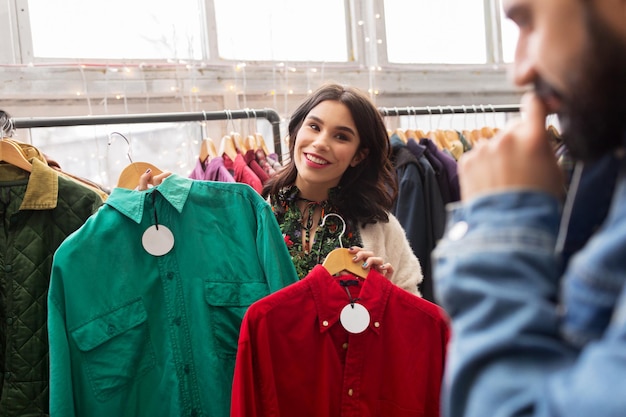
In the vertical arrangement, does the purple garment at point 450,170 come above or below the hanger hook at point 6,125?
below

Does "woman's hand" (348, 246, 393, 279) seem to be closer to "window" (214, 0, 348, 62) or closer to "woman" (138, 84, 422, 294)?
"woman" (138, 84, 422, 294)

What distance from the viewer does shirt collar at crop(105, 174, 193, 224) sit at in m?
1.77

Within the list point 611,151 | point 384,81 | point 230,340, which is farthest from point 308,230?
point 384,81

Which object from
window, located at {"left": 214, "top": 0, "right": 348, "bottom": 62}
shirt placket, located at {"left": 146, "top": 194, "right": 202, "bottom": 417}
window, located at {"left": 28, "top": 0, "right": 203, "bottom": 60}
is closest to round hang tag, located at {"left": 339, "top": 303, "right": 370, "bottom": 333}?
shirt placket, located at {"left": 146, "top": 194, "right": 202, "bottom": 417}

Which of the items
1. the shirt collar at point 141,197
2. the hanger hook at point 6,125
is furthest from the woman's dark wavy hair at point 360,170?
the hanger hook at point 6,125

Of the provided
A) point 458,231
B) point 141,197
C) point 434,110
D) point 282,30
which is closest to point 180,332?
point 141,197

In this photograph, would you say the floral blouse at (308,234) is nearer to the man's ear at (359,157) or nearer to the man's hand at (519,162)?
the man's ear at (359,157)

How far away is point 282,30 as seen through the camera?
4133mm

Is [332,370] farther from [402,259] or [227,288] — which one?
[402,259]

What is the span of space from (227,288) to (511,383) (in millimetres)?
1216

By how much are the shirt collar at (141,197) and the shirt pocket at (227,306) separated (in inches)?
9.2

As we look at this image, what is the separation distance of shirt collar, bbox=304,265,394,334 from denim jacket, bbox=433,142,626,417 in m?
0.93

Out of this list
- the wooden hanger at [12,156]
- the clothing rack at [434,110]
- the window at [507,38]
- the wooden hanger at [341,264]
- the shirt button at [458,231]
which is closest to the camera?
the shirt button at [458,231]

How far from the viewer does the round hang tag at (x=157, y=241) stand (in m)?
1.78
